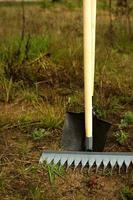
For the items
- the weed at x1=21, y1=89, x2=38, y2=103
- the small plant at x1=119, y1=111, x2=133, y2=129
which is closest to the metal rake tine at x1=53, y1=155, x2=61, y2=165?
the small plant at x1=119, y1=111, x2=133, y2=129

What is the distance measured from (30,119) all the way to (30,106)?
23cm

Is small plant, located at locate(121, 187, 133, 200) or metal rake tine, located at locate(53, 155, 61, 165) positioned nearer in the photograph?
small plant, located at locate(121, 187, 133, 200)

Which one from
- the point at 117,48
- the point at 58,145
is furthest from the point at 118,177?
the point at 117,48

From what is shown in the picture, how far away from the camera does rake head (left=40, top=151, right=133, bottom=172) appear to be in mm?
2619

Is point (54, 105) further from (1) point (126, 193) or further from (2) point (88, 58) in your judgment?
(1) point (126, 193)

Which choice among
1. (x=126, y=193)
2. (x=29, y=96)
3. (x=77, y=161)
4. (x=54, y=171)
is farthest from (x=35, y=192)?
(x=29, y=96)

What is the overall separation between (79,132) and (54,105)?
0.40 m

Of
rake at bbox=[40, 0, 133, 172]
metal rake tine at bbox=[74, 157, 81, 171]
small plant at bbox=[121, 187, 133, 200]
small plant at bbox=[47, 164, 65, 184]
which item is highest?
rake at bbox=[40, 0, 133, 172]

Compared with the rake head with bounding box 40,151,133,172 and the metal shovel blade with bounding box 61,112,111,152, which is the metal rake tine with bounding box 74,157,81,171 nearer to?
the rake head with bounding box 40,151,133,172

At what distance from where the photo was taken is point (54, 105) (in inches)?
131

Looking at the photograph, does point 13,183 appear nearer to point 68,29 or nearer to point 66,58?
point 66,58

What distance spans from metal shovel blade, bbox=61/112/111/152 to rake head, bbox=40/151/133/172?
0.17m

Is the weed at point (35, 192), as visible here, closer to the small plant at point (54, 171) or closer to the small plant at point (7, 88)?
the small plant at point (54, 171)

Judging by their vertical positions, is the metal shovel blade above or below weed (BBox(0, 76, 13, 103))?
below
